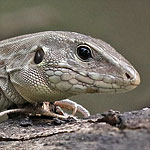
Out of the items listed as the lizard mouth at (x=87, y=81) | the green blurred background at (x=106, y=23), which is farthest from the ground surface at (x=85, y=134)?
the green blurred background at (x=106, y=23)

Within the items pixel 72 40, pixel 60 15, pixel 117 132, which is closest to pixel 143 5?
pixel 60 15

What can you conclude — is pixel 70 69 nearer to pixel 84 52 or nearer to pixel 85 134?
pixel 84 52

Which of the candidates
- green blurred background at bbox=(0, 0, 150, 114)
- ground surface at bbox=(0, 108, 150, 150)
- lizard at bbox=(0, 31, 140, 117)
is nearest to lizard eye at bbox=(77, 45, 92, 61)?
lizard at bbox=(0, 31, 140, 117)

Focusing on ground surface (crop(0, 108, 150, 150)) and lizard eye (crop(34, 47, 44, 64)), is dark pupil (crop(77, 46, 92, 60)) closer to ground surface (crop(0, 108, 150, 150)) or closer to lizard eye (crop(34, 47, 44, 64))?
lizard eye (crop(34, 47, 44, 64))

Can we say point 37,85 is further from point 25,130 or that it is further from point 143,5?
point 143,5

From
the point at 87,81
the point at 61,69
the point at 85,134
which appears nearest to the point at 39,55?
the point at 61,69

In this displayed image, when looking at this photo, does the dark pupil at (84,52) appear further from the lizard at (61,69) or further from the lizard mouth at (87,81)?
the lizard mouth at (87,81)
